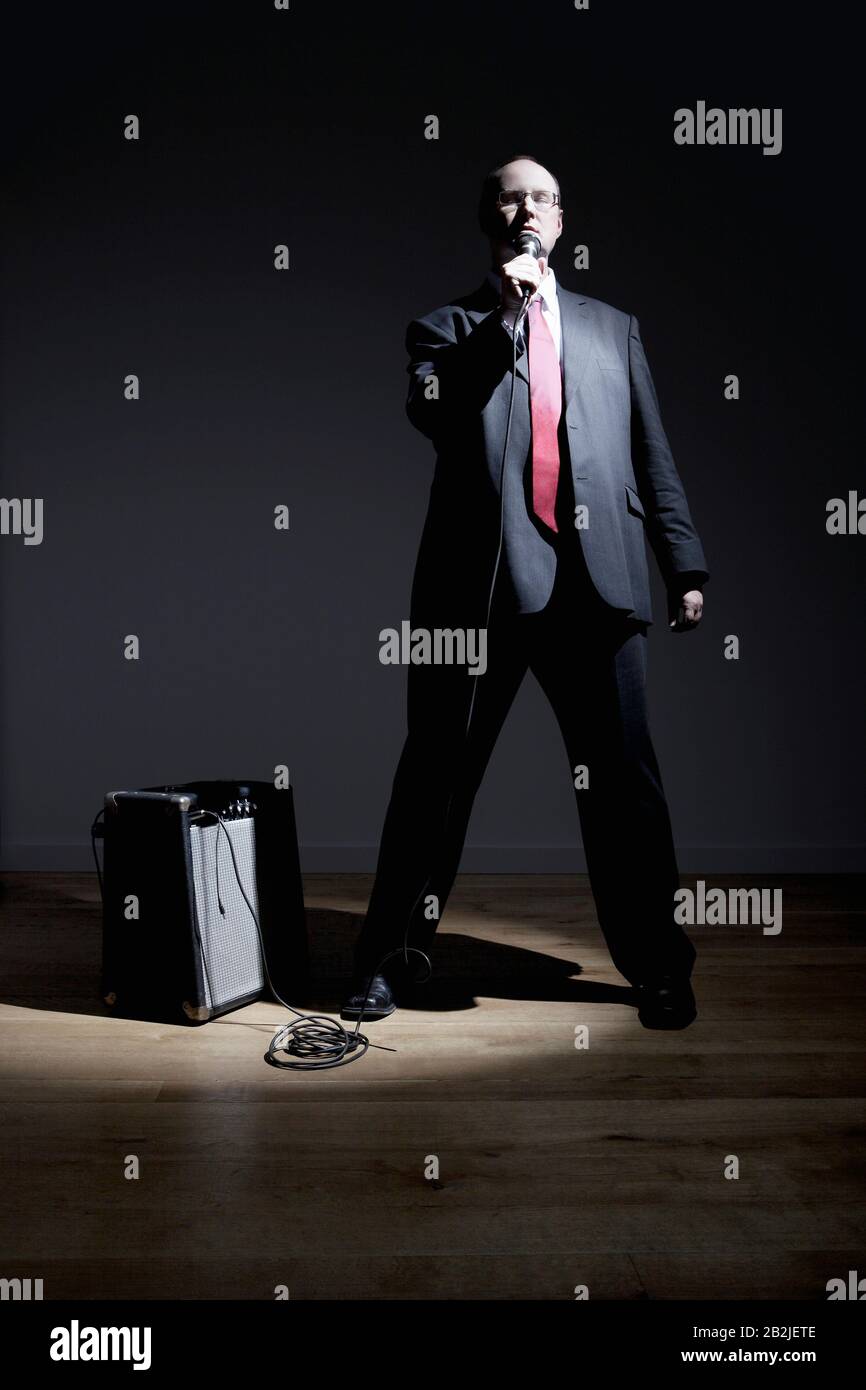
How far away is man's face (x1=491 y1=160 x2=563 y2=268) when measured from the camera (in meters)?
2.05

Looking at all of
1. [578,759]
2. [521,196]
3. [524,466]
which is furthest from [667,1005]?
[521,196]

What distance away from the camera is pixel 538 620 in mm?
2125

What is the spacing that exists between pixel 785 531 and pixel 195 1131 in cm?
278

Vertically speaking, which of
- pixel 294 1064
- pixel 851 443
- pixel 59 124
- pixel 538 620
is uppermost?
pixel 59 124

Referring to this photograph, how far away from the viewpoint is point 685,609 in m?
2.20

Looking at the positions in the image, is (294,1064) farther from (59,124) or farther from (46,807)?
(59,124)

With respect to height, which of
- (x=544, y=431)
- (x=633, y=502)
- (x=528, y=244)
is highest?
(x=528, y=244)

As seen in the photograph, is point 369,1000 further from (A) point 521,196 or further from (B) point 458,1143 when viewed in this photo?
(A) point 521,196

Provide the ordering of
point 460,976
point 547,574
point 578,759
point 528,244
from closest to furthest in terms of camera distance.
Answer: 1. point 528,244
2. point 547,574
3. point 578,759
4. point 460,976

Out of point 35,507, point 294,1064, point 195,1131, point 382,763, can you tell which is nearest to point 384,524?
point 382,763

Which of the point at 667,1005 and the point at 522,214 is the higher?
the point at 522,214

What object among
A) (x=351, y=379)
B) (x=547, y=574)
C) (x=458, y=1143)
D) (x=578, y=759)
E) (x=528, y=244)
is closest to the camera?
(x=458, y=1143)

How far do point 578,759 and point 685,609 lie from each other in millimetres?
368

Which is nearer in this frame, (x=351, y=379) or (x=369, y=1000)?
(x=369, y=1000)
